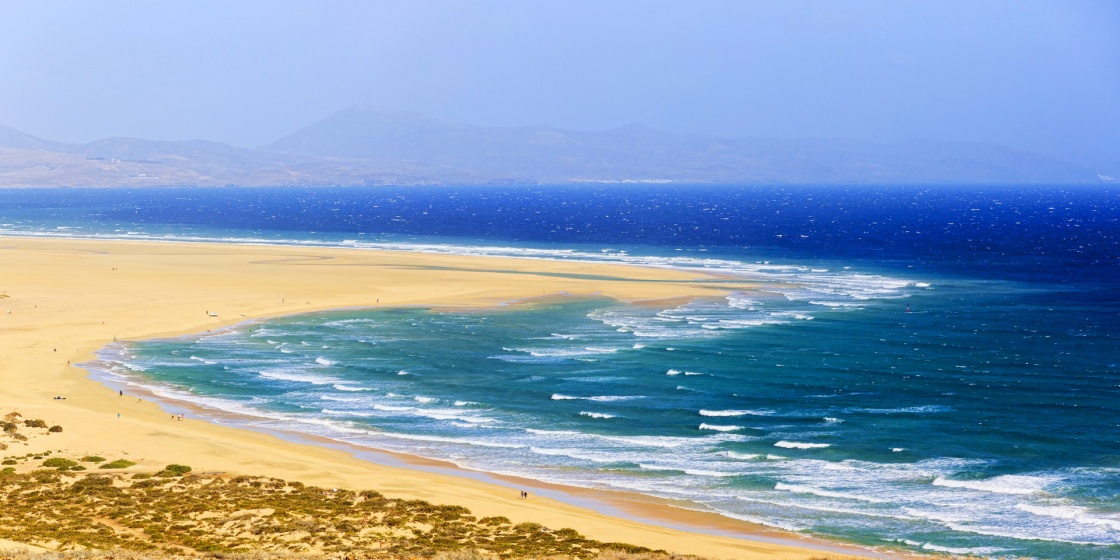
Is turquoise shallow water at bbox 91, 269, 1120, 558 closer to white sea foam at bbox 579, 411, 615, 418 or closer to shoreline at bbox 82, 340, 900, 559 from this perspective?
white sea foam at bbox 579, 411, 615, 418

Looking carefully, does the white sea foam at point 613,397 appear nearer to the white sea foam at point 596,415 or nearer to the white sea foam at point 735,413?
the white sea foam at point 596,415

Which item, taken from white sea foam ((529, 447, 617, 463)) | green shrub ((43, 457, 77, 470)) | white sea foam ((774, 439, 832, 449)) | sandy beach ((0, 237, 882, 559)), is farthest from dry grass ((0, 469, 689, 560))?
white sea foam ((774, 439, 832, 449))

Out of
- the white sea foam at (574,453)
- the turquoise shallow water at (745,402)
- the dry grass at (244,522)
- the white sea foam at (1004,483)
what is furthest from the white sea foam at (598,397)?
the dry grass at (244,522)

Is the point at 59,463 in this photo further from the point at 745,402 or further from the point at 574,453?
the point at 745,402

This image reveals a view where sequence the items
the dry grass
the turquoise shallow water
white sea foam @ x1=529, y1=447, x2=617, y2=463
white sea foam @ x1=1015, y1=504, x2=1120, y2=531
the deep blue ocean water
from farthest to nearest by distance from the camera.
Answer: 1. white sea foam @ x1=529, y1=447, x2=617, y2=463
2. the deep blue ocean water
3. the turquoise shallow water
4. white sea foam @ x1=1015, y1=504, x2=1120, y2=531
5. the dry grass

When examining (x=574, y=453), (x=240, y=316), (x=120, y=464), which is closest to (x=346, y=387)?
(x=574, y=453)
